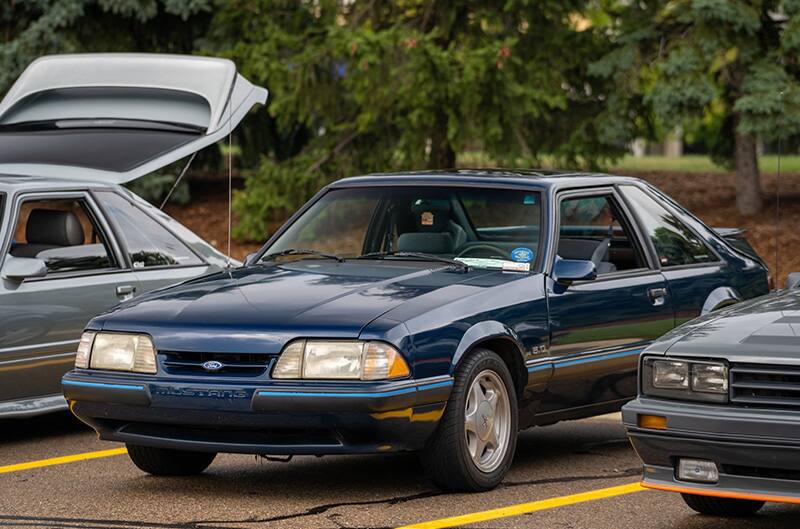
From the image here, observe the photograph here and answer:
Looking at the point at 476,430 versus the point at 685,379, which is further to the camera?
the point at 476,430

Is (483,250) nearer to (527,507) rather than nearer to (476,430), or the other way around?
(476,430)

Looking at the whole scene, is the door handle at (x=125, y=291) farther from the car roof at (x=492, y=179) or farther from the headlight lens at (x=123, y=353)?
the headlight lens at (x=123, y=353)

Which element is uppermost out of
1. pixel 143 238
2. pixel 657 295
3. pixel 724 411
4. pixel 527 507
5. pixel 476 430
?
pixel 143 238

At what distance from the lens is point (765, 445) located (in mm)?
5570

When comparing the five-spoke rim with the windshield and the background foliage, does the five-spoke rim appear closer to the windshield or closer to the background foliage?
the windshield

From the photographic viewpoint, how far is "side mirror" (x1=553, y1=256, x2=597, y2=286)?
7.55m

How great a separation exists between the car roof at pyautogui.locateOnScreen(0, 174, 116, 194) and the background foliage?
758 cm

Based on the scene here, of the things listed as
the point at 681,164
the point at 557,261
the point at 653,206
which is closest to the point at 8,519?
the point at 557,261

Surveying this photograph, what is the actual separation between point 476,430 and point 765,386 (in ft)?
5.44

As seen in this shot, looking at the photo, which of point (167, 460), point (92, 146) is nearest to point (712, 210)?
point (92, 146)

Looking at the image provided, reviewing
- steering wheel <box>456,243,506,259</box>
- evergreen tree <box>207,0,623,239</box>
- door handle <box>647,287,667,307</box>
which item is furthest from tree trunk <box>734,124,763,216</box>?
steering wheel <box>456,243,506,259</box>

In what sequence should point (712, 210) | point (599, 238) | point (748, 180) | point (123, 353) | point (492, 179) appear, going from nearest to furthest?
point (123, 353) → point (492, 179) → point (599, 238) → point (748, 180) → point (712, 210)

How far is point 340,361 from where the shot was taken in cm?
645

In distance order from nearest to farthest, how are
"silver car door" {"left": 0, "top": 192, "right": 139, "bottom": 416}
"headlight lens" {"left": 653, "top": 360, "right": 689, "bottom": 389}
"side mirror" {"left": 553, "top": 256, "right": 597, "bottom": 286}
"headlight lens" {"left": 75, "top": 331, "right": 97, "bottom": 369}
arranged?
"headlight lens" {"left": 653, "top": 360, "right": 689, "bottom": 389}
"headlight lens" {"left": 75, "top": 331, "right": 97, "bottom": 369}
"side mirror" {"left": 553, "top": 256, "right": 597, "bottom": 286}
"silver car door" {"left": 0, "top": 192, "right": 139, "bottom": 416}
